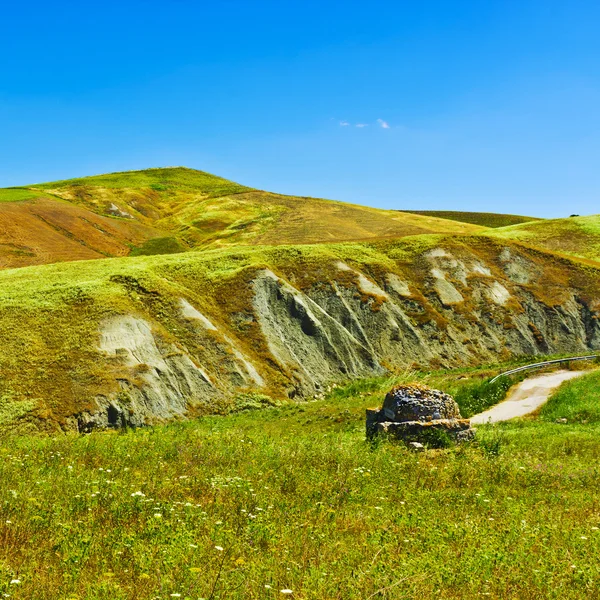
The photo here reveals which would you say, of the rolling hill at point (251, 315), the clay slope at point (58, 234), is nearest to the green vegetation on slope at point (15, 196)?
the clay slope at point (58, 234)

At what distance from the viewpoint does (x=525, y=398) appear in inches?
1267

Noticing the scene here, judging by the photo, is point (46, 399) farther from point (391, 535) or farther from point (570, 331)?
point (570, 331)


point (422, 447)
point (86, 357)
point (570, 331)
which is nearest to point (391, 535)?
point (422, 447)

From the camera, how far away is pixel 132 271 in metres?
47.9

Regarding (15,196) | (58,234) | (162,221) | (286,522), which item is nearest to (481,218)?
(162,221)

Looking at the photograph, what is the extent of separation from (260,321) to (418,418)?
29.4 m

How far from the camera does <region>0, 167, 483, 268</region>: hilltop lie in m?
84.8

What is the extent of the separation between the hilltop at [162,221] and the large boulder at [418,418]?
57724 millimetres

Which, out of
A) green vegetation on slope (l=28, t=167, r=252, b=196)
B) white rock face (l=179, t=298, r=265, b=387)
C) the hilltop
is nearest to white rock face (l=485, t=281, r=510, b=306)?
the hilltop

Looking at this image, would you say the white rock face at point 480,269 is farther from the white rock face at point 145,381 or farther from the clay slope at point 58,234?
the clay slope at point 58,234

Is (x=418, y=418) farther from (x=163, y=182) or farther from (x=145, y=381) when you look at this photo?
(x=163, y=182)

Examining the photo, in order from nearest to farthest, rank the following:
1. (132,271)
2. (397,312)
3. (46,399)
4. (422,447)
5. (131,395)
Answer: (422,447), (46,399), (131,395), (132,271), (397,312)

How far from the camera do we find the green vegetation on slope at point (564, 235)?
85.7 metres

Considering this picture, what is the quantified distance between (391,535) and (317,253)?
54302 mm
